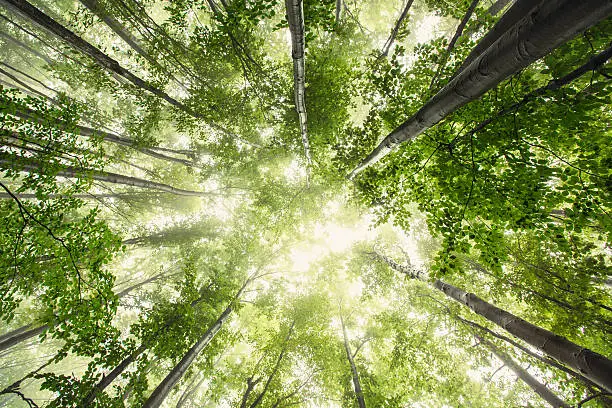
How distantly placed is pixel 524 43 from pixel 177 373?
754cm

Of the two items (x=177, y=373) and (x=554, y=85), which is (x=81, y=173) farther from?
(x=554, y=85)

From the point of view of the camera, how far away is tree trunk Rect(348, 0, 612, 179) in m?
Answer: 1.30

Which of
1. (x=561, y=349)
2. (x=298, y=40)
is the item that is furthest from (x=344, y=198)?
(x=561, y=349)

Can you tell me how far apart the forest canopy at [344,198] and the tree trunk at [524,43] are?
14 mm

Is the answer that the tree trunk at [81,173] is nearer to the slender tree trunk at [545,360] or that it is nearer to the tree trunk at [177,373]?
the tree trunk at [177,373]

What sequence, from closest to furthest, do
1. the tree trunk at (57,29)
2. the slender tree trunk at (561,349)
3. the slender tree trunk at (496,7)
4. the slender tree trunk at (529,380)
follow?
the slender tree trunk at (561,349) → the tree trunk at (57,29) → the slender tree trunk at (496,7) → the slender tree trunk at (529,380)

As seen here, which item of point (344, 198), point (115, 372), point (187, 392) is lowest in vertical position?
point (187, 392)

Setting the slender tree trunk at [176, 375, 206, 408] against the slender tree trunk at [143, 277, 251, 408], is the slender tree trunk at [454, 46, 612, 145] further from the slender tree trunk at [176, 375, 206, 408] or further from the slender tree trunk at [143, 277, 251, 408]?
the slender tree trunk at [176, 375, 206, 408]

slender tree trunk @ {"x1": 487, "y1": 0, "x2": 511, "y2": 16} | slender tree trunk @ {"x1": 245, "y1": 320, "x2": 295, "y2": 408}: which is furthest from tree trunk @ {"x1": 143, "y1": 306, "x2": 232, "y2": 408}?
slender tree trunk @ {"x1": 487, "y1": 0, "x2": 511, "y2": 16}

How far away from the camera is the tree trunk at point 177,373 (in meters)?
4.59

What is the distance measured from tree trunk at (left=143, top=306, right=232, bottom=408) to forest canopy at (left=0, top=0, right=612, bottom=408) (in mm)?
49

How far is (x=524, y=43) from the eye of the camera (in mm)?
1536

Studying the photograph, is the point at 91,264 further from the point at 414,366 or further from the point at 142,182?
the point at 414,366

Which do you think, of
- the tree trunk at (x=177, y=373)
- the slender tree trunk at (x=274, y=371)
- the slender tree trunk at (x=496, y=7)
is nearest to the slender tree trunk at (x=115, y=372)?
the tree trunk at (x=177, y=373)
